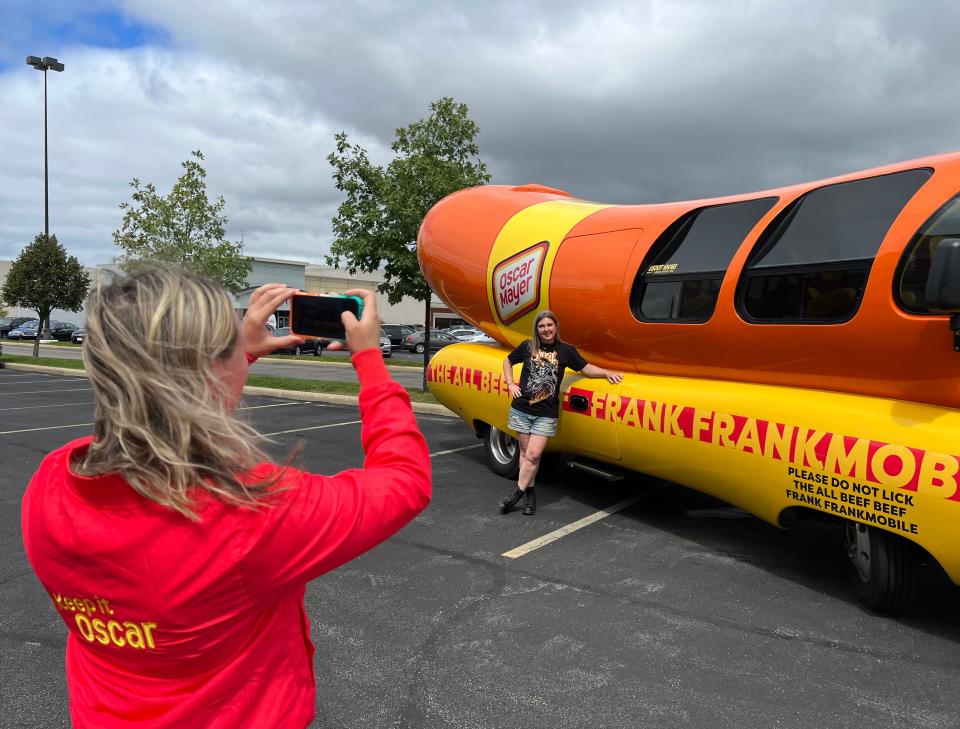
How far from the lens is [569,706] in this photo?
295 cm

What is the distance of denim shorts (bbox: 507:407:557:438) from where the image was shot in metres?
5.68

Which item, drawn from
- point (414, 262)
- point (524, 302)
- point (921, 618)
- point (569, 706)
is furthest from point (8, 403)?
point (921, 618)

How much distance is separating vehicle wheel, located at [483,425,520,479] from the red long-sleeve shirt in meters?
5.44

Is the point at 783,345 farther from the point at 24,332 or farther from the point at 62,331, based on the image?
the point at 24,332

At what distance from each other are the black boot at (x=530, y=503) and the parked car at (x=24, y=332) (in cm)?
4786

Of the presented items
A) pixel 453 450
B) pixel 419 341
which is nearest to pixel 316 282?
pixel 419 341

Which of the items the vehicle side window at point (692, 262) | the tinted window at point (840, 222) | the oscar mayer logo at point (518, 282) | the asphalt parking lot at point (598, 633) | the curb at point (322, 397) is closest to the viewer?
the asphalt parking lot at point (598, 633)

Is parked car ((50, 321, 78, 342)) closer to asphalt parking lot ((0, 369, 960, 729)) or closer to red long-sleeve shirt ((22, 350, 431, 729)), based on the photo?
asphalt parking lot ((0, 369, 960, 729))

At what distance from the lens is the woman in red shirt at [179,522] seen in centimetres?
106

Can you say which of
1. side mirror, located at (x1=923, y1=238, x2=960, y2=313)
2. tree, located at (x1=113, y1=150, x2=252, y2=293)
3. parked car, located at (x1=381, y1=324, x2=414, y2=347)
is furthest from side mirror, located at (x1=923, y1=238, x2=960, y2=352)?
parked car, located at (x1=381, y1=324, x2=414, y2=347)

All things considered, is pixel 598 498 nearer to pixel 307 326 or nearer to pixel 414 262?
pixel 307 326

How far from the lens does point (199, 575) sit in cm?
107

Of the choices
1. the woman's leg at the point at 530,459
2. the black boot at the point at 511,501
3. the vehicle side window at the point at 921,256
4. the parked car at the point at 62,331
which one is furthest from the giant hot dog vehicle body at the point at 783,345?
the parked car at the point at 62,331

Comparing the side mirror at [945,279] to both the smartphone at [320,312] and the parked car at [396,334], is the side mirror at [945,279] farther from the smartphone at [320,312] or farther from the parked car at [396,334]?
the parked car at [396,334]
